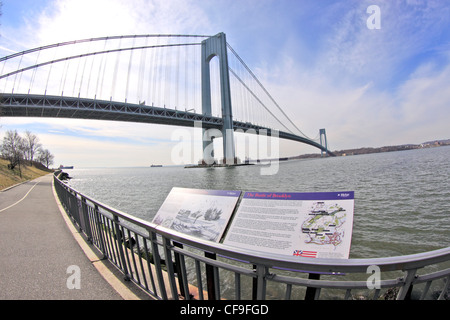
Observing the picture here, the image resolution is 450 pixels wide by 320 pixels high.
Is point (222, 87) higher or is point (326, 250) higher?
point (222, 87)

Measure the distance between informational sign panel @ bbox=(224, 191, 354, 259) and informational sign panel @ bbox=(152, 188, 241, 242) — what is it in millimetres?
147

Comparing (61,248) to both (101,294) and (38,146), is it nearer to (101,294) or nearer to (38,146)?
(101,294)

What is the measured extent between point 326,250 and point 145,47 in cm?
4909

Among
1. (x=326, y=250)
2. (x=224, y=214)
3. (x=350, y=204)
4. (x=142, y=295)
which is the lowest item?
(x=142, y=295)

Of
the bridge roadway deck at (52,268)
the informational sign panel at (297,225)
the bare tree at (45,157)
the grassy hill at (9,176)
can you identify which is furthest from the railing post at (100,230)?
the bare tree at (45,157)

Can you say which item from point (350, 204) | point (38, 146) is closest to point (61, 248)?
point (350, 204)

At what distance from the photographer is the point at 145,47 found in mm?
42188

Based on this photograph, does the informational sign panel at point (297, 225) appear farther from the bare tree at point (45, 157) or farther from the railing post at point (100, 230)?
the bare tree at point (45, 157)

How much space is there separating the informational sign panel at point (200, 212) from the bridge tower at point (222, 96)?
1456 inches

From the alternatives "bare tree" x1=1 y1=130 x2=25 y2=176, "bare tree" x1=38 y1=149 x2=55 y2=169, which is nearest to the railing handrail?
"bare tree" x1=1 y1=130 x2=25 y2=176

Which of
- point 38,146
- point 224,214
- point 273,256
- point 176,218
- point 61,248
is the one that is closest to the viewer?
point 273,256

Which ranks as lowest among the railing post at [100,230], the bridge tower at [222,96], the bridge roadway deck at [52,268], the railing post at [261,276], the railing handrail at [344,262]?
the bridge roadway deck at [52,268]

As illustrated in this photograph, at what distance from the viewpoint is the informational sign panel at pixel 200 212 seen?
2.38 meters

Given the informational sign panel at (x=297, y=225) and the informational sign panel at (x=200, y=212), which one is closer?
the informational sign panel at (x=297, y=225)
